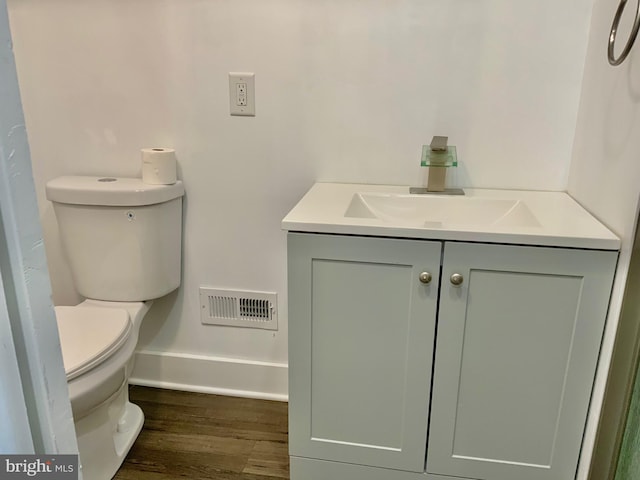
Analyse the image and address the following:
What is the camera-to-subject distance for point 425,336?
129cm

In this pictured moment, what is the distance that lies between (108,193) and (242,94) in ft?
1.70

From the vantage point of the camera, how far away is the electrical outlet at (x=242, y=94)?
1.63 m

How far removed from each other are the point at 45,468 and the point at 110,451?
1084 millimetres

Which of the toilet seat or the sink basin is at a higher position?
the sink basin

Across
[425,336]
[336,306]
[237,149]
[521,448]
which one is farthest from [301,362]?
[237,149]

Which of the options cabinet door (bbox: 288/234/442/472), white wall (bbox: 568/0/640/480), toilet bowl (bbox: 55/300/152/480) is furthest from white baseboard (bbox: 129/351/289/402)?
white wall (bbox: 568/0/640/480)

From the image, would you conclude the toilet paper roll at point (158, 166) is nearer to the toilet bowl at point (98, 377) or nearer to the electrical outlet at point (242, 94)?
the electrical outlet at point (242, 94)

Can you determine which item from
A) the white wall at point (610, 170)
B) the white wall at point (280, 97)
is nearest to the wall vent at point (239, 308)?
the white wall at point (280, 97)

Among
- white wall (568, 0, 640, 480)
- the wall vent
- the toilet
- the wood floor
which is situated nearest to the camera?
white wall (568, 0, 640, 480)

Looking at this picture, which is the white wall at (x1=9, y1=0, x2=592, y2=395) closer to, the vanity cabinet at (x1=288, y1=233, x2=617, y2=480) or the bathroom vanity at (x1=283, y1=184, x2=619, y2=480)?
the bathroom vanity at (x1=283, y1=184, x2=619, y2=480)

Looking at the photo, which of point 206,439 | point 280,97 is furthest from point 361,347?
point 280,97

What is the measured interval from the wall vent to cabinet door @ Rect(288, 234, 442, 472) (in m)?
0.49

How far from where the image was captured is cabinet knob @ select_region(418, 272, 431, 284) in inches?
48.5

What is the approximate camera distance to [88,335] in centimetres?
140
